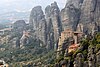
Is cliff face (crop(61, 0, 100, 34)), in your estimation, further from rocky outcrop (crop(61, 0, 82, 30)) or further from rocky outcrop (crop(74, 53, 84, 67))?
rocky outcrop (crop(74, 53, 84, 67))

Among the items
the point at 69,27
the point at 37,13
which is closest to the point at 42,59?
the point at 69,27

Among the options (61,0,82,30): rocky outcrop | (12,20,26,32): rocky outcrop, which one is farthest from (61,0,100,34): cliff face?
(12,20,26,32): rocky outcrop

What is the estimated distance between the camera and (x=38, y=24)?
102062 mm

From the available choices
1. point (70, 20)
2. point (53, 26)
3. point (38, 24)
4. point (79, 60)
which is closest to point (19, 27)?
point (38, 24)

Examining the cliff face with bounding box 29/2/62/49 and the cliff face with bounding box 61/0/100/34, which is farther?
the cliff face with bounding box 29/2/62/49

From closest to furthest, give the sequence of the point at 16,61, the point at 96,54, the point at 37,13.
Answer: the point at 96,54 → the point at 16,61 → the point at 37,13

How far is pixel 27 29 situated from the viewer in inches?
4427

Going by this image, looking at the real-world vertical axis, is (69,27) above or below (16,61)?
above

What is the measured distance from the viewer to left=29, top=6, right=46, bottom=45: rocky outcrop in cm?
9650

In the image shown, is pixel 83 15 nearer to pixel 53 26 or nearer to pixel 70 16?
pixel 70 16

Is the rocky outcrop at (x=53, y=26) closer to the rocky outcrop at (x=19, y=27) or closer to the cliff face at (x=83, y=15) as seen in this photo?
the cliff face at (x=83, y=15)

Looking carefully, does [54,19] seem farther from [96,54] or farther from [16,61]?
[96,54]

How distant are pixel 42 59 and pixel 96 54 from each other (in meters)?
38.5

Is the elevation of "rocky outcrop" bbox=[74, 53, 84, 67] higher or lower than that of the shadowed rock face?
lower
